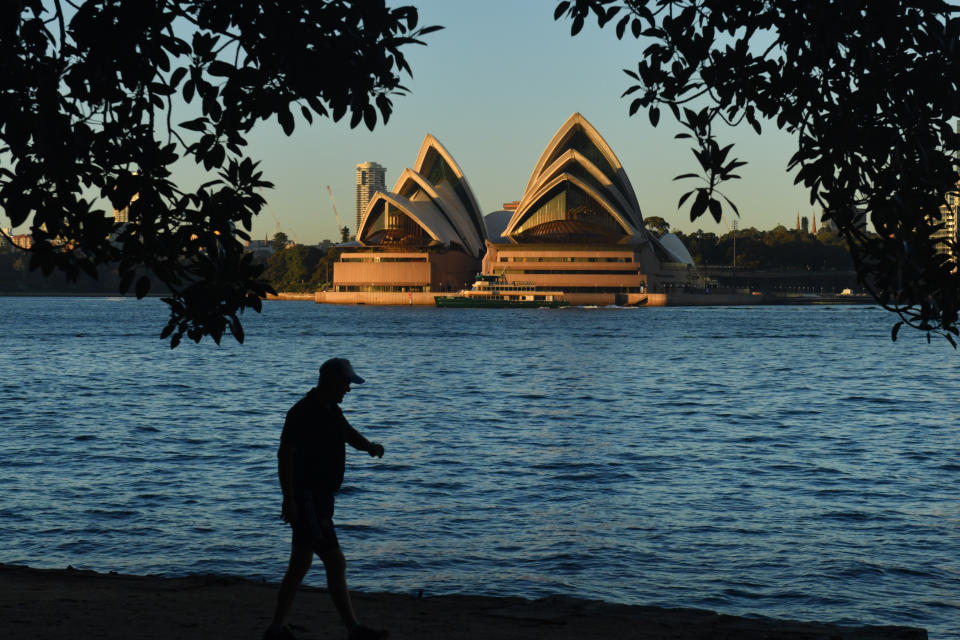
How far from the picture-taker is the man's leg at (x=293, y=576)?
6.05m

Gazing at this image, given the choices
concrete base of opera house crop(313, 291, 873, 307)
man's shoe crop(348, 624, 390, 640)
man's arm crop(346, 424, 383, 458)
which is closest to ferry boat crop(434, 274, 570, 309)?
concrete base of opera house crop(313, 291, 873, 307)

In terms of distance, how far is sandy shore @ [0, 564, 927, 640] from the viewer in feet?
21.5

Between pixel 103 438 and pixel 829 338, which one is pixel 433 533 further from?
pixel 829 338

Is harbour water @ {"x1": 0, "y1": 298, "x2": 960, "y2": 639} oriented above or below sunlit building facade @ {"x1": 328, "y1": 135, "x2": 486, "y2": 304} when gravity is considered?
below

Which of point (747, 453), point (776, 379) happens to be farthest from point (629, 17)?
point (776, 379)

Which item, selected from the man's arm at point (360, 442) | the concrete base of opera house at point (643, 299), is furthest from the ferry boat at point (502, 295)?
the man's arm at point (360, 442)

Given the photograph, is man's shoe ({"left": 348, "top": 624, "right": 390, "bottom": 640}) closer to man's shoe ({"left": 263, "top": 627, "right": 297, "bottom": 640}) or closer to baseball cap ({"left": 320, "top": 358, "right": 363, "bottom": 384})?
man's shoe ({"left": 263, "top": 627, "right": 297, "bottom": 640})

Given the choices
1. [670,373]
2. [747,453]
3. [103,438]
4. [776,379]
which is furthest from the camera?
[670,373]

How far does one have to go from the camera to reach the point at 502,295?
436 ft

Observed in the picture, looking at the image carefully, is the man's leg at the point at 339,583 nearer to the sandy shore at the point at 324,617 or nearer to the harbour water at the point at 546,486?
the sandy shore at the point at 324,617

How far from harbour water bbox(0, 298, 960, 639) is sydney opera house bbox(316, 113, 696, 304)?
85.4m

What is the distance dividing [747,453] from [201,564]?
11.6 m

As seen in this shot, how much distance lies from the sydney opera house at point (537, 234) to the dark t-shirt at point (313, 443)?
381ft

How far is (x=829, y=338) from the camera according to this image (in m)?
76.1
